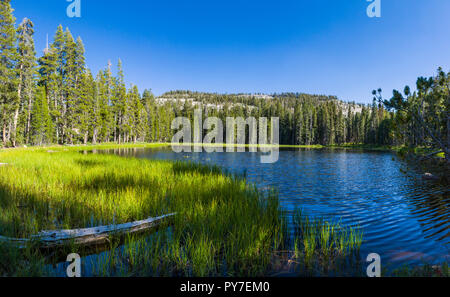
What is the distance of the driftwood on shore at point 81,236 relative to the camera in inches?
176

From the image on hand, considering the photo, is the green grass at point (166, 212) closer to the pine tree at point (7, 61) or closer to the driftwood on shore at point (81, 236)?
the driftwood on shore at point (81, 236)

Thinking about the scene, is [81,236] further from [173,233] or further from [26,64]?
[26,64]

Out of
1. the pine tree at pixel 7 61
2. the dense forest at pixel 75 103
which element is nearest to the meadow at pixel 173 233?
the dense forest at pixel 75 103

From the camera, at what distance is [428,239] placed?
6.05m

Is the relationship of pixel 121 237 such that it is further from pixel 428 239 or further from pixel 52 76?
pixel 52 76

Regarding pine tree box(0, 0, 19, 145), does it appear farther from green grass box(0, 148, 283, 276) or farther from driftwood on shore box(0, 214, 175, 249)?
driftwood on shore box(0, 214, 175, 249)

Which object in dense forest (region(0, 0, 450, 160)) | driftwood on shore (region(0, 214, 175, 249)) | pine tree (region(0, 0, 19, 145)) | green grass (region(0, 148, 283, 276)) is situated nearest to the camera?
green grass (region(0, 148, 283, 276))

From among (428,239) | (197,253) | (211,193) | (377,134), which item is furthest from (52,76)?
(377,134)

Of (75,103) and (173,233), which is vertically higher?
(75,103)

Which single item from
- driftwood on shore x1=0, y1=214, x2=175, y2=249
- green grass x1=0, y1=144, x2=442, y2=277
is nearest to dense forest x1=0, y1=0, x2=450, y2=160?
green grass x1=0, y1=144, x2=442, y2=277

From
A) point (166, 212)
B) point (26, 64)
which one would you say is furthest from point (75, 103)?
point (166, 212)

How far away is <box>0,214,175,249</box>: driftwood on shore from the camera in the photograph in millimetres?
4480

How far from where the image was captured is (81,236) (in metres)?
4.94
